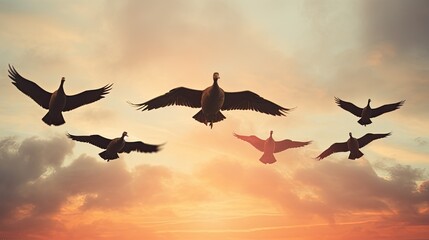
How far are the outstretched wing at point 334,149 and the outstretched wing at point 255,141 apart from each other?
11.9 feet

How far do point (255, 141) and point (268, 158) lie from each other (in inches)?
68.8

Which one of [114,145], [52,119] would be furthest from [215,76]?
[52,119]

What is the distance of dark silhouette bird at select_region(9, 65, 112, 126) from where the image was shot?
21234 mm

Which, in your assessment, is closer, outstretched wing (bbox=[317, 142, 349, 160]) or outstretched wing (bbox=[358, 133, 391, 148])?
outstretched wing (bbox=[358, 133, 391, 148])

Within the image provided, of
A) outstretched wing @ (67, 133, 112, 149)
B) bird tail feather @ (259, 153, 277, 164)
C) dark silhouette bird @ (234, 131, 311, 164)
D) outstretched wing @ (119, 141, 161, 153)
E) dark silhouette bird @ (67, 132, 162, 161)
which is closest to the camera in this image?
dark silhouette bird @ (67, 132, 162, 161)

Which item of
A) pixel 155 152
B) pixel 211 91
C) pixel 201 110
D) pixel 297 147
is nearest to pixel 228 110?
pixel 201 110

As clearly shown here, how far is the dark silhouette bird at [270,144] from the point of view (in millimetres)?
27969

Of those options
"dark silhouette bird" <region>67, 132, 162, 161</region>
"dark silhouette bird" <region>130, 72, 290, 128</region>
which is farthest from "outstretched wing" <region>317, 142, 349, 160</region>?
"dark silhouette bird" <region>67, 132, 162, 161</region>

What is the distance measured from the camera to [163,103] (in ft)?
74.6

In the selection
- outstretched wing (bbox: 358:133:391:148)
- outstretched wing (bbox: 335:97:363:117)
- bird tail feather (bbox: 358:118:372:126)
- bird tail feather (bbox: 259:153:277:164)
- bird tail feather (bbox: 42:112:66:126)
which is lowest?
bird tail feather (bbox: 42:112:66:126)

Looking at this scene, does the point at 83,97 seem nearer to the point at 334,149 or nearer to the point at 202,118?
the point at 202,118

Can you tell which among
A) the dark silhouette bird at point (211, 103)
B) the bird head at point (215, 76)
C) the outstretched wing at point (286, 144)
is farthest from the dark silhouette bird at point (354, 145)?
the bird head at point (215, 76)

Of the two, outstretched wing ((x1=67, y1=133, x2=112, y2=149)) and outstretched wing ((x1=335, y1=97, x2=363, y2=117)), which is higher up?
outstretched wing ((x1=335, y1=97, x2=363, y2=117))

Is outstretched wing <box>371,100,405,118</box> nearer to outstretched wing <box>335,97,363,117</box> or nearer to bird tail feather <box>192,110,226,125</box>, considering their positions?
outstretched wing <box>335,97,363,117</box>
